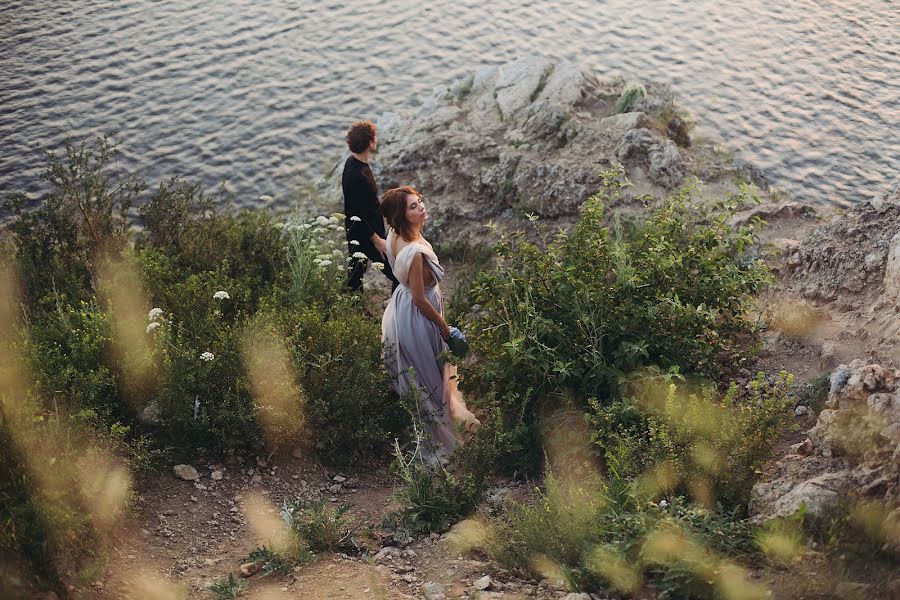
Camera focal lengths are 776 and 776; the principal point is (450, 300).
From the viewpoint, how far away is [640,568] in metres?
4.22

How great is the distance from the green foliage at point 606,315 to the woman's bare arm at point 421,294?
12.3 inches

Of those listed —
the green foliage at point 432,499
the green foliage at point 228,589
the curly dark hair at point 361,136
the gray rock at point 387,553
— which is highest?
the curly dark hair at point 361,136

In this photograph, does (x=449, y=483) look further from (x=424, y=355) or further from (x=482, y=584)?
(x=424, y=355)

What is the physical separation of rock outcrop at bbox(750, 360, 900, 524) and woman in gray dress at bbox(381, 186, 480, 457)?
8.74ft

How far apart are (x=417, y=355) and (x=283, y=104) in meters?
10.3

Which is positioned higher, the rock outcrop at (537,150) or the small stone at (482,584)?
the rock outcrop at (537,150)

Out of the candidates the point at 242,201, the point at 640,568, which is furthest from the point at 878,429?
the point at 242,201

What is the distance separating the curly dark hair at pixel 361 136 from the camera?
8.13 m

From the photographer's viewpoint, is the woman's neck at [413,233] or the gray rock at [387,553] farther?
the woman's neck at [413,233]

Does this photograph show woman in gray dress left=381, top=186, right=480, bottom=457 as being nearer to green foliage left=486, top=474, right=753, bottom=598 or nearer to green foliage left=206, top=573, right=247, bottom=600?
green foliage left=486, top=474, right=753, bottom=598

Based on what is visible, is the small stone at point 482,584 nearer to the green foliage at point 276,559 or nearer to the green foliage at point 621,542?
the green foliage at point 621,542

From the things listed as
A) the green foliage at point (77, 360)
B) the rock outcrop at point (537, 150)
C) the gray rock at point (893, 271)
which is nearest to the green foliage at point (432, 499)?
the green foliage at point (77, 360)

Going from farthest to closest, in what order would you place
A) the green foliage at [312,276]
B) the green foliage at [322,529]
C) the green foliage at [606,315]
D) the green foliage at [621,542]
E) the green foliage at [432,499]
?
the green foliage at [312,276] < the green foliage at [606,315] < the green foliage at [432,499] < the green foliage at [322,529] < the green foliage at [621,542]

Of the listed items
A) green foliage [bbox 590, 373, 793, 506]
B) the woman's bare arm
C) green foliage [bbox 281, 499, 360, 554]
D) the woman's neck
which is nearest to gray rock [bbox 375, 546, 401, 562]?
green foliage [bbox 281, 499, 360, 554]
